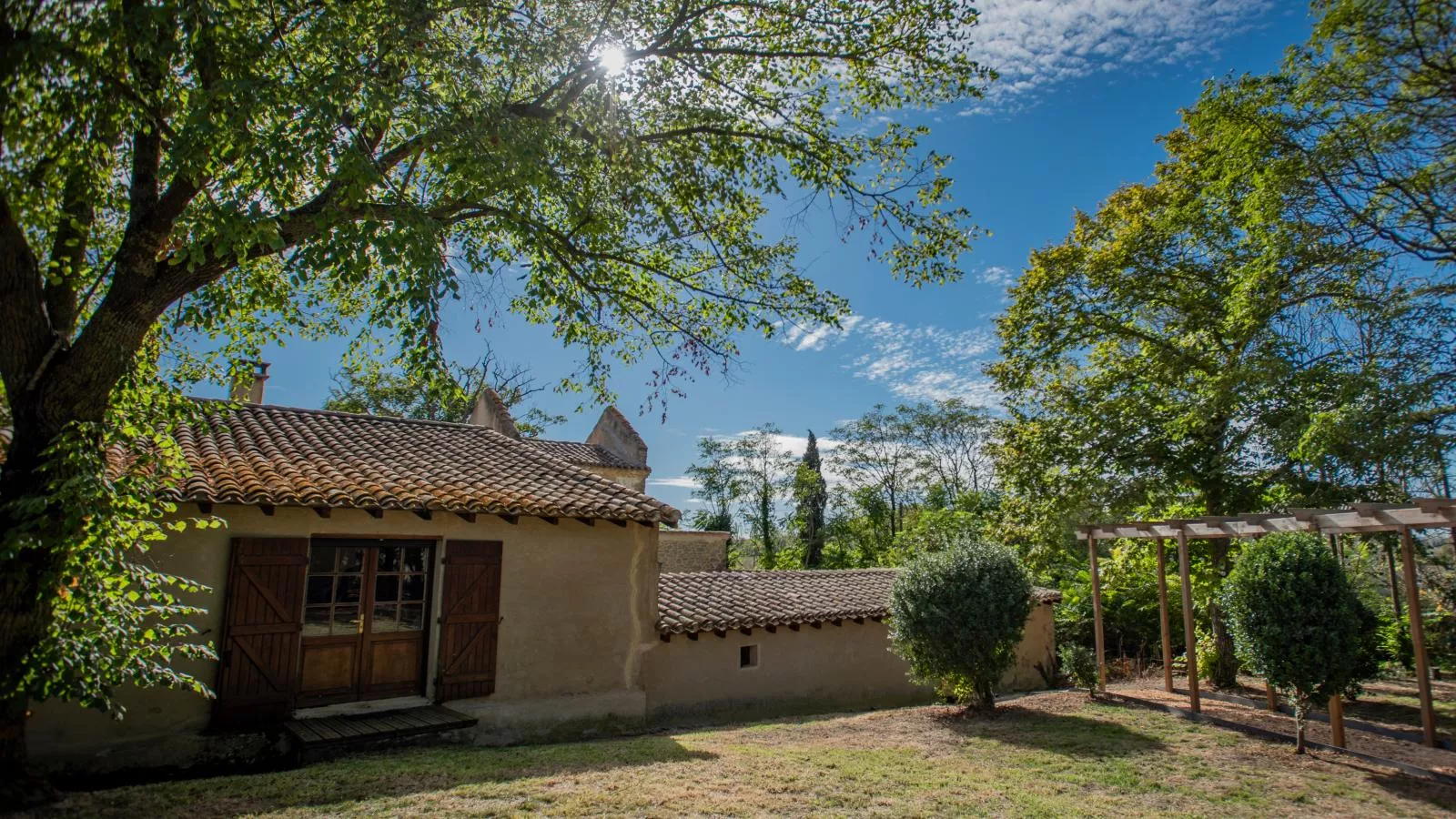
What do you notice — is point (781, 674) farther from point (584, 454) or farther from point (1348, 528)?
point (584, 454)

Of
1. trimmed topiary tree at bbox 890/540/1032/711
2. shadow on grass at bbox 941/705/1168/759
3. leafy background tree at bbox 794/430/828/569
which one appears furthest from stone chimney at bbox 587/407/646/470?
shadow on grass at bbox 941/705/1168/759

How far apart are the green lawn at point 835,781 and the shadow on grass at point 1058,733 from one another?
0.05 m

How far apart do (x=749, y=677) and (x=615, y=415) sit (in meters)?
13.9

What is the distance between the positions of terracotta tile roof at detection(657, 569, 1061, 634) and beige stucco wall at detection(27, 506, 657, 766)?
3.88 ft

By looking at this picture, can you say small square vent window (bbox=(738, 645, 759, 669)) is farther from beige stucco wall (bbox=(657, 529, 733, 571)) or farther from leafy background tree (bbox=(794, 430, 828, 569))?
leafy background tree (bbox=(794, 430, 828, 569))

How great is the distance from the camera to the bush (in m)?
11.6

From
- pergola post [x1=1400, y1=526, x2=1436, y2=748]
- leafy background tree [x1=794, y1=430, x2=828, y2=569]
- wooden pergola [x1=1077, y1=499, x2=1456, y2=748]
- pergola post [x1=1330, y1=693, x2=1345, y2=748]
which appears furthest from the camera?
leafy background tree [x1=794, y1=430, x2=828, y2=569]

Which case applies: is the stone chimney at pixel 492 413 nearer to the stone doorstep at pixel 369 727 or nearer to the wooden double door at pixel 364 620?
the wooden double door at pixel 364 620

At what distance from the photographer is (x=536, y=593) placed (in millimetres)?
9758

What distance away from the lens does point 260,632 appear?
26.3ft

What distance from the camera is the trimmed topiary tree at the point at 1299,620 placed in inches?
303

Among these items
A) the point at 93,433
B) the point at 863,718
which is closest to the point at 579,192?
the point at 93,433

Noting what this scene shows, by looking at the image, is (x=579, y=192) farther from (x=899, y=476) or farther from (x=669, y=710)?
(x=899, y=476)

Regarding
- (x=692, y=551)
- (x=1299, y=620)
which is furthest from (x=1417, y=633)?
(x=692, y=551)
